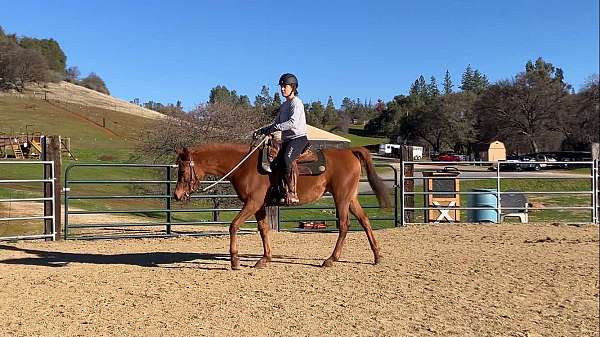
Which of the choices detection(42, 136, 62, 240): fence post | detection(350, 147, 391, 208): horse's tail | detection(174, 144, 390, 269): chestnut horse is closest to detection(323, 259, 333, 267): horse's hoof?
detection(174, 144, 390, 269): chestnut horse

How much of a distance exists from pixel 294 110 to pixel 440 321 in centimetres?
298

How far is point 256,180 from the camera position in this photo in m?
6.20

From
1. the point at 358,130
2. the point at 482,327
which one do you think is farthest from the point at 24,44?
the point at 482,327

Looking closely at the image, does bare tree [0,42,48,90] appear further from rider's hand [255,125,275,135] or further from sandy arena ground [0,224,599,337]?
rider's hand [255,125,275,135]

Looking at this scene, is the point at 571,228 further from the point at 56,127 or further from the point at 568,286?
the point at 56,127

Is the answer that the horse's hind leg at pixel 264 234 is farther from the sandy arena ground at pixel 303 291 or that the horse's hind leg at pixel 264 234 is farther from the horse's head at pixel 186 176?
the horse's head at pixel 186 176

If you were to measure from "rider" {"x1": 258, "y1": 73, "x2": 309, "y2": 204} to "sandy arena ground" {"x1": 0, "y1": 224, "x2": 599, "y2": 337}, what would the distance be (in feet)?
3.47

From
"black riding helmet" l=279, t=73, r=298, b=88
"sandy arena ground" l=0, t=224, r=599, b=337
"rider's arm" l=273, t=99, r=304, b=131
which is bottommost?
"sandy arena ground" l=0, t=224, r=599, b=337

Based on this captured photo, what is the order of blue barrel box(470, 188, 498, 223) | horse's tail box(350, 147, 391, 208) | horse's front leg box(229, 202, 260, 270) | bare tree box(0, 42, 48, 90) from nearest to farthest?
horse's front leg box(229, 202, 260, 270)
horse's tail box(350, 147, 391, 208)
blue barrel box(470, 188, 498, 223)
bare tree box(0, 42, 48, 90)

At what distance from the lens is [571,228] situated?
1083 centimetres

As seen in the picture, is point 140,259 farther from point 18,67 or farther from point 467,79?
point 467,79

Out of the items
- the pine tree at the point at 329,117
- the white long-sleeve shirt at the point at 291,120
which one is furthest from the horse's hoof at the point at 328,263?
the pine tree at the point at 329,117

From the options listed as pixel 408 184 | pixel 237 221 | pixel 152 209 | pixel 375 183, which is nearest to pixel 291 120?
pixel 237 221

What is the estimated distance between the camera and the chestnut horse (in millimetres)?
6172
